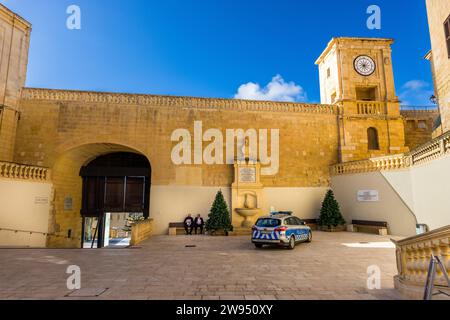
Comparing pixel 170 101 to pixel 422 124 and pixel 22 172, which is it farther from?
pixel 422 124

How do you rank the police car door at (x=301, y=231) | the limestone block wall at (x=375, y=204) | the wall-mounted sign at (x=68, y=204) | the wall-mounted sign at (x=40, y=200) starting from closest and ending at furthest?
1. the police car door at (x=301, y=231)
2. the limestone block wall at (x=375, y=204)
3. the wall-mounted sign at (x=40, y=200)
4. the wall-mounted sign at (x=68, y=204)

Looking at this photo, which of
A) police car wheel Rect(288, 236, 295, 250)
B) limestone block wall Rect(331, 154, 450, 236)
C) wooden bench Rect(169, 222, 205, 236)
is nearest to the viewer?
police car wheel Rect(288, 236, 295, 250)

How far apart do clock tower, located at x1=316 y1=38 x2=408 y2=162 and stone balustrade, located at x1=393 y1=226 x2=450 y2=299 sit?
12.7 metres

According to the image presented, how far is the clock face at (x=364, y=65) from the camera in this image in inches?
704

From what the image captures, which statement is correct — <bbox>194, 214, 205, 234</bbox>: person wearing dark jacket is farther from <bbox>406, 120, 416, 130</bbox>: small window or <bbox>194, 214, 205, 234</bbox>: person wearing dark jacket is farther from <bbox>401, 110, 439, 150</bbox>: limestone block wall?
<bbox>406, 120, 416, 130</bbox>: small window

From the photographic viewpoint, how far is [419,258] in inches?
183

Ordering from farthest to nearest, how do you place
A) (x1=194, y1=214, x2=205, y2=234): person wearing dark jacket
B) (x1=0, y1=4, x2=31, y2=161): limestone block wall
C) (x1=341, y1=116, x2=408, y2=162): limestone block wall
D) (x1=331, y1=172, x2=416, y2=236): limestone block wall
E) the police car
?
(x1=341, y1=116, x2=408, y2=162): limestone block wall
(x1=194, y1=214, x2=205, y2=234): person wearing dark jacket
(x1=0, y1=4, x2=31, y2=161): limestone block wall
(x1=331, y1=172, x2=416, y2=236): limestone block wall
the police car

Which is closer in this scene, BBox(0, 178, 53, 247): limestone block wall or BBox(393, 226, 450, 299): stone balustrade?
BBox(393, 226, 450, 299): stone balustrade

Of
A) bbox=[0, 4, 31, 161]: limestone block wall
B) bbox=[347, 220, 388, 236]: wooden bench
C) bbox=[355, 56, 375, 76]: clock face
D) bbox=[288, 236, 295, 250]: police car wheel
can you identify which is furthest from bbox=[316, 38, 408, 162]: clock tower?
bbox=[0, 4, 31, 161]: limestone block wall

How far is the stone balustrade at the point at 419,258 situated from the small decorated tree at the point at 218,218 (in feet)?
31.9

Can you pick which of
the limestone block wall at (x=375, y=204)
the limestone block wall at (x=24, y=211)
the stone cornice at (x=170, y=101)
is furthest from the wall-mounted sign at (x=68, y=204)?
the limestone block wall at (x=375, y=204)

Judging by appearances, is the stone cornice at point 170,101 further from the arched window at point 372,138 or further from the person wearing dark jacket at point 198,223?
the person wearing dark jacket at point 198,223

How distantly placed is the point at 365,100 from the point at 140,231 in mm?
16893

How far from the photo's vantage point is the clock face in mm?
17875
